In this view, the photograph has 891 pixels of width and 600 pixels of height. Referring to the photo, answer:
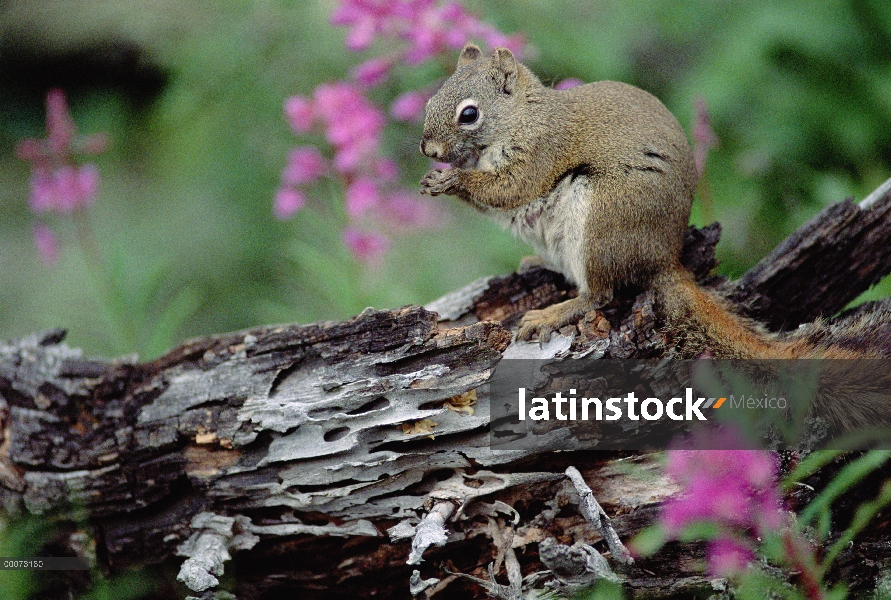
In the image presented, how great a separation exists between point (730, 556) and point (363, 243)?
198 cm

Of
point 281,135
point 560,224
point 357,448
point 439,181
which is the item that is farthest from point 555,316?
point 281,135

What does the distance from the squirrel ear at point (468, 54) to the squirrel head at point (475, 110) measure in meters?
0.17

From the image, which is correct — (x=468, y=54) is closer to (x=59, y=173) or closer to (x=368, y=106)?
(x=368, y=106)

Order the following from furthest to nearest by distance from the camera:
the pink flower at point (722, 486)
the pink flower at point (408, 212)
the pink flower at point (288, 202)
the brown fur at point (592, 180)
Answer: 1. the pink flower at point (408, 212)
2. the pink flower at point (288, 202)
3. the brown fur at point (592, 180)
4. the pink flower at point (722, 486)

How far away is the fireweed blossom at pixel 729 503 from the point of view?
156 centimetres

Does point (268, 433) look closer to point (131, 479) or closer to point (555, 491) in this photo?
point (131, 479)

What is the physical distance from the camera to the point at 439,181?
98.7 inches

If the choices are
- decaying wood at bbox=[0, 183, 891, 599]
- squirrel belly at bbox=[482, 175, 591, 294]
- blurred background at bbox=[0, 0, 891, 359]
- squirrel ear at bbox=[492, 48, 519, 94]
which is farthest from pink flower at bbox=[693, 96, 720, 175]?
squirrel ear at bbox=[492, 48, 519, 94]

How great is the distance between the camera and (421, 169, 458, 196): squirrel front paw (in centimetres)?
250

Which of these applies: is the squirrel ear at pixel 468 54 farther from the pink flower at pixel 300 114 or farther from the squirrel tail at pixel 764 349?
the squirrel tail at pixel 764 349

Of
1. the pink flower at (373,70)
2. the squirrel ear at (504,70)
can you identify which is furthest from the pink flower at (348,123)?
the squirrel ear at (504,70)

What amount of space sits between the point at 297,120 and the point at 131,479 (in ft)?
4.90

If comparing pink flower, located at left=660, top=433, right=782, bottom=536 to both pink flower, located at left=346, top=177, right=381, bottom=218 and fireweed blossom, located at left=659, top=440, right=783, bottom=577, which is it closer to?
fireweed blossom, located at left=659, top=440, right=783, bottom=577

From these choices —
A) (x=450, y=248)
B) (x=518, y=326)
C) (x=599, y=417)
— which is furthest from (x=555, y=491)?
(x=450, y=248)
